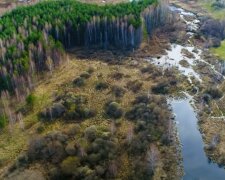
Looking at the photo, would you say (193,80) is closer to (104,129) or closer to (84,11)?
(104,129)

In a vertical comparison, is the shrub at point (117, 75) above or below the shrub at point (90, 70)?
below

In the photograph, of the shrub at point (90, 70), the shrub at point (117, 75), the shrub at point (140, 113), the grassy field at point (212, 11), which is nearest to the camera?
the shrub at point (140, 113)

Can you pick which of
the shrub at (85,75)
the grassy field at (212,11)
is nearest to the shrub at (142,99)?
the shrub at (85,75)

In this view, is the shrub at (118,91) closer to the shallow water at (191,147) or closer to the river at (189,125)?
the river at (189,125)

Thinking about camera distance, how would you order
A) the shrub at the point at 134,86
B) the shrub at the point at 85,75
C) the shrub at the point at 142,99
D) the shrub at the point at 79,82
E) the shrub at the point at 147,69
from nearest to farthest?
the shrub at the point at 142,99, the shrub at the point at 134,86, the shrub at the point at 79,82, the shrub at the point at 85,75, the shrub at the point at 147,69

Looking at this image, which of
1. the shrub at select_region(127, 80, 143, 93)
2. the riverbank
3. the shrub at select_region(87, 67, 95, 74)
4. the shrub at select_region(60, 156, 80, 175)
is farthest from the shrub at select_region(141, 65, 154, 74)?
the shrub at select_region(60, 156, 80, 175)

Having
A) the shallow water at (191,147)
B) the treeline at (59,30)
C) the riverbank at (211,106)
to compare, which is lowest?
the shallow water at (191,147)

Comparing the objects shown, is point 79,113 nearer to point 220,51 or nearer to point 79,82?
point 79,82
